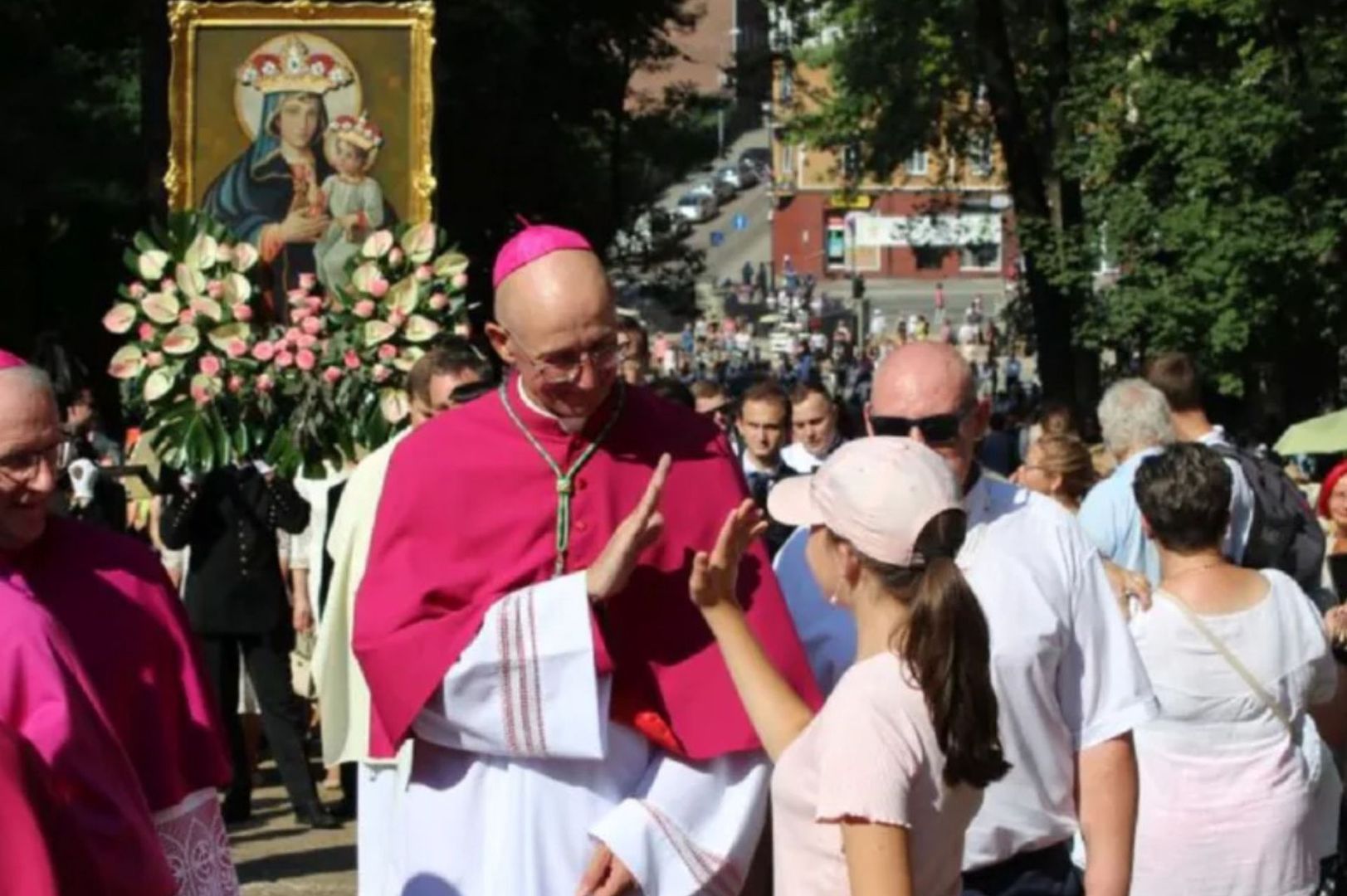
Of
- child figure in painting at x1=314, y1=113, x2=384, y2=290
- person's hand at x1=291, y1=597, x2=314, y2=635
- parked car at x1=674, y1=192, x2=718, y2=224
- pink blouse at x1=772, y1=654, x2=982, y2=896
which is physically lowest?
person's hand at x1=291, y1=597, x2=314, y2=635

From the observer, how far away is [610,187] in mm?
37000

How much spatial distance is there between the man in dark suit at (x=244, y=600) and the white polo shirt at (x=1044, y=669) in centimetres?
731

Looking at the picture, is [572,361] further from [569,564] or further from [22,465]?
[22,465]

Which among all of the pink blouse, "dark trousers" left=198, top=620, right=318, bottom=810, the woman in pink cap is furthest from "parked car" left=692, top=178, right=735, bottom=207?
the pink blouse

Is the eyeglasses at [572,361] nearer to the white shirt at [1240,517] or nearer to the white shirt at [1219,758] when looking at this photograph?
the white shirt at [1219,758]

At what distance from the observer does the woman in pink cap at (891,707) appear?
4.45 metres

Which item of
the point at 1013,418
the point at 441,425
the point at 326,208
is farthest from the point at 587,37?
the point at 441,425

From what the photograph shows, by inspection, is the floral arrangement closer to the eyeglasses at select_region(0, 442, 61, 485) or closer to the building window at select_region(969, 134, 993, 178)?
the eyeglasses at select_region(0, 442, 61, 485)

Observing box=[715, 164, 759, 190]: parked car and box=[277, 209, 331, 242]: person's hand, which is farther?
box=[715, 164, 759, 190]: parked car

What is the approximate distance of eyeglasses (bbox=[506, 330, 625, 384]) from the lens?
570 cm

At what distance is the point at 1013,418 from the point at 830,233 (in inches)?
2862

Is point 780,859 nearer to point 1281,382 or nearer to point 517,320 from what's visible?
point 517,320

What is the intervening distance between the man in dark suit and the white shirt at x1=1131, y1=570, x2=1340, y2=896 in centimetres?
616

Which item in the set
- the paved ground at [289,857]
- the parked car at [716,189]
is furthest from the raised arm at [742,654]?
the parked car at [716,189]
